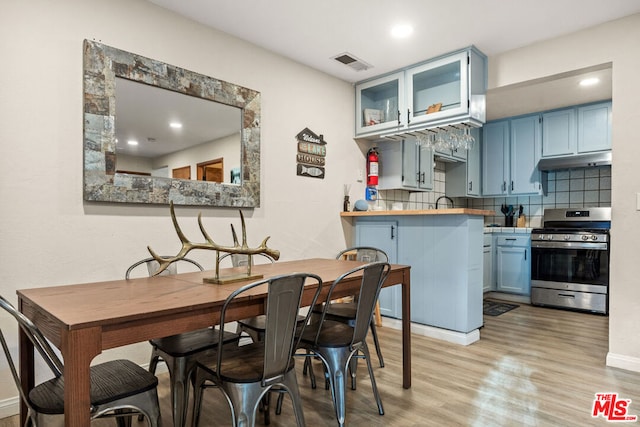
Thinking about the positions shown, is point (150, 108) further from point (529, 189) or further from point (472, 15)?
point (529, 189)

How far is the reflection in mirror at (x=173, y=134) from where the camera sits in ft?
8.02

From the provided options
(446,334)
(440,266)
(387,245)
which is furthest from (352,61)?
(446,334)

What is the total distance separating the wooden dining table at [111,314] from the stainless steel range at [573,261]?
3.51 m

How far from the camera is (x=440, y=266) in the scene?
3328mm

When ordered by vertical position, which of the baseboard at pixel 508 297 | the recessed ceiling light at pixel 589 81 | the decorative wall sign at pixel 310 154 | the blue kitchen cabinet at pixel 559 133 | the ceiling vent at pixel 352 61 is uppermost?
the ceiling vent at pixel 352 61

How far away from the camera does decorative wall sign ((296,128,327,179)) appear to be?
3.51 meters

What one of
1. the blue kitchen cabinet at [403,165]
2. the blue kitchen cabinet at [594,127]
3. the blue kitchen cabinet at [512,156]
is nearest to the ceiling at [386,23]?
the blue kitchen cabinet at [403,165]

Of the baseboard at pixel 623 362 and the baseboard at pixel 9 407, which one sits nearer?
the baseboard at pixel 9 407

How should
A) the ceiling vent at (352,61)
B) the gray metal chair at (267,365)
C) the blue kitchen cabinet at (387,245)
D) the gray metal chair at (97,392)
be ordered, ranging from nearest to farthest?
the gray metal chair at (97,392) → the gray metal chair at (267,365) → the ceiling vent at (352,61) → the blue kitchen cabinet at (387,245)

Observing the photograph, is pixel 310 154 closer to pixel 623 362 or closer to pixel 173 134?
pixel 173 134

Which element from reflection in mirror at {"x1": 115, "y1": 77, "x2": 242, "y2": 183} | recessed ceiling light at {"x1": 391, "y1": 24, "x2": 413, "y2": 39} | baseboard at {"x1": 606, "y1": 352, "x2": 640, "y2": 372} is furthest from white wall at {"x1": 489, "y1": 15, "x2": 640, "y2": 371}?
reflection in mirror at {"x1": 115, "y1": 77, "x2": 242, "y2": 183}

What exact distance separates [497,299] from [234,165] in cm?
385

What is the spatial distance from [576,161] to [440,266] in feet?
8.26

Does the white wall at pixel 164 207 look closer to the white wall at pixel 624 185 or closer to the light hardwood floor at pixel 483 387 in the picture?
the white wall at pixel 624 185
